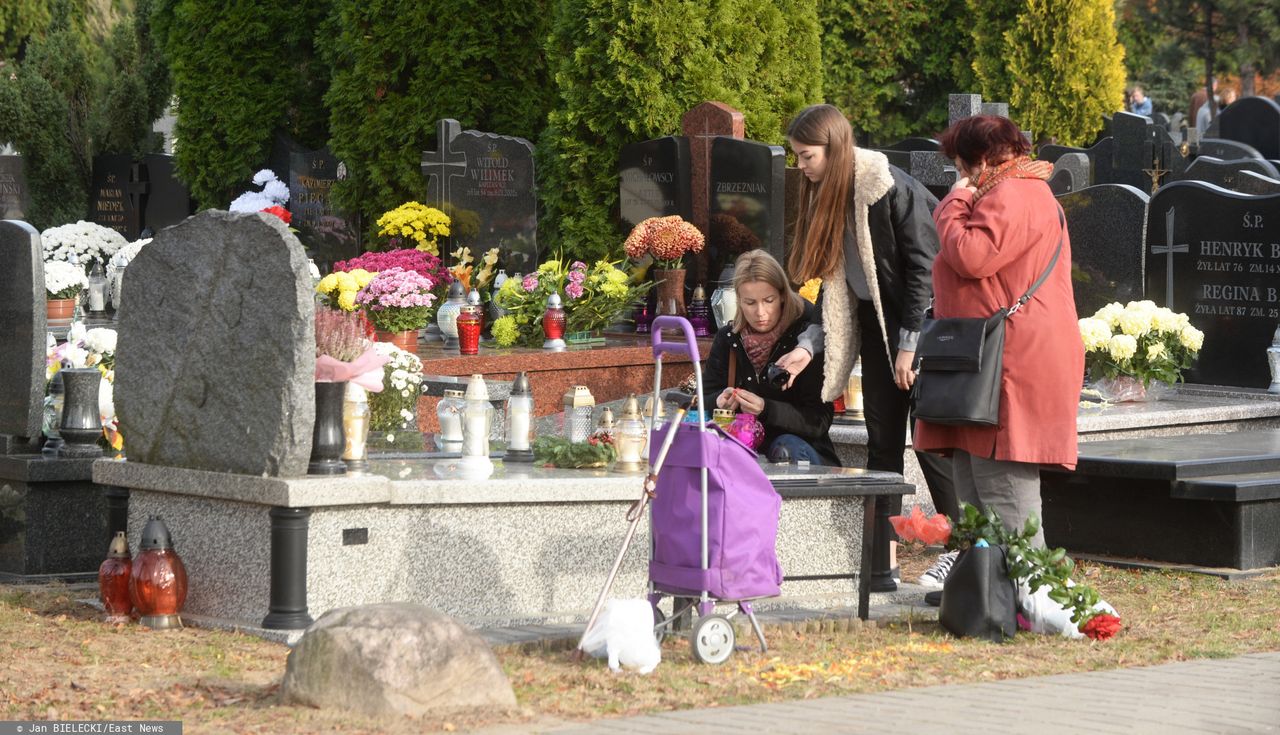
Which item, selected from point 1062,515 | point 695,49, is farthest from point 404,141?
point 1062,515

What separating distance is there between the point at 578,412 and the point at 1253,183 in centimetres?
855

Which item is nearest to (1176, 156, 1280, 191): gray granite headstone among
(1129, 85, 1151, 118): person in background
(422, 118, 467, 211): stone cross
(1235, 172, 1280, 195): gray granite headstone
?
(1235, 172, 1280, 195): gray granite headstone

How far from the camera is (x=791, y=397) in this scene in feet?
23.7

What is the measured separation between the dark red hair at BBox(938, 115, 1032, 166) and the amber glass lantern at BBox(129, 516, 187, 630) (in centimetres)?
304

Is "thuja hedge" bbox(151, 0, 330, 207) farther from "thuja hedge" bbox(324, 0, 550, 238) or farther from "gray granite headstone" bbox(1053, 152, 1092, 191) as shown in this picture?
"gray granite headstone" bbox(1053, 152, 1092, 191)

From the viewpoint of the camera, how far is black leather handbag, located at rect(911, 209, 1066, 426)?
244 inches

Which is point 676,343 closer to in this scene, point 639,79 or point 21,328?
point 21,328

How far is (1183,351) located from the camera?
33.3 ft

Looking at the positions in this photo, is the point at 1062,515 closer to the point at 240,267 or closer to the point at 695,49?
the point at 240,267

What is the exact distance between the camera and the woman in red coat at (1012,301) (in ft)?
20.5

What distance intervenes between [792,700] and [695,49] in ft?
30.8

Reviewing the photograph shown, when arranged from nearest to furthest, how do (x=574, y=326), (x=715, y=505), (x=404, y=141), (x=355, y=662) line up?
(x=355, y=662), (x=715, y=505), (x=574, y=326), (x=404, y=141)

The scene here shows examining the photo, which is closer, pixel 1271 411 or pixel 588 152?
pixel 1271 411

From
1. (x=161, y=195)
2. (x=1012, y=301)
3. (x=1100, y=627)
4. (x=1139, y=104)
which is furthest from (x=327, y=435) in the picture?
(x=1139, y=104)
